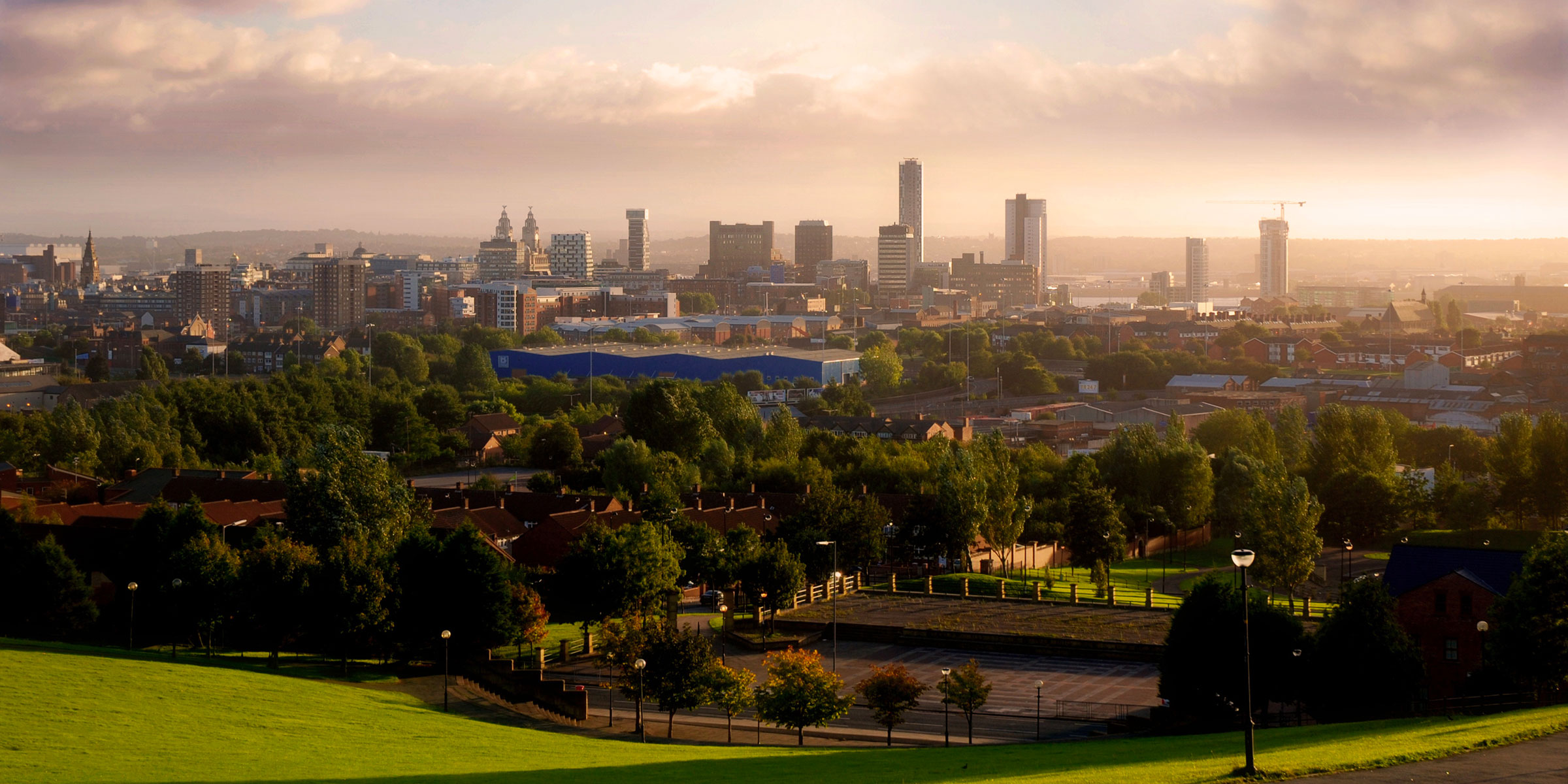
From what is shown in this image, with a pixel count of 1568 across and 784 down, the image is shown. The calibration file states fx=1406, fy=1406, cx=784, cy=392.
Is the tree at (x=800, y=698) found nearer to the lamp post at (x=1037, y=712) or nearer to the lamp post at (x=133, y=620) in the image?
the lamp post at (x=1037, y=712)

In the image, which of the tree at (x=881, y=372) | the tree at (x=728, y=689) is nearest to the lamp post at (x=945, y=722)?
the tree at (x=728, y=689)

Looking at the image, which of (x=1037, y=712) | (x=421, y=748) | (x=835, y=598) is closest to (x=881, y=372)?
(x=835, y=598)

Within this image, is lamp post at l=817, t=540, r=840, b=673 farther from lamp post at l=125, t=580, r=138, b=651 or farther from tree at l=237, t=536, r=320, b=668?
lamp post at l=125, t=580, r=138, b=651

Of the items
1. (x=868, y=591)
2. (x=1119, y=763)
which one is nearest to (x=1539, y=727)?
(x=1119, y=763)

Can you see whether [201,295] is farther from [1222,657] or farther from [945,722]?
[1222,657]

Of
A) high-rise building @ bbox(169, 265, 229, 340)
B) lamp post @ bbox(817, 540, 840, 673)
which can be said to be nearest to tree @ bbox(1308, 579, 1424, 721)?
lamp post @ bbox(817, 540, 840, 673)
